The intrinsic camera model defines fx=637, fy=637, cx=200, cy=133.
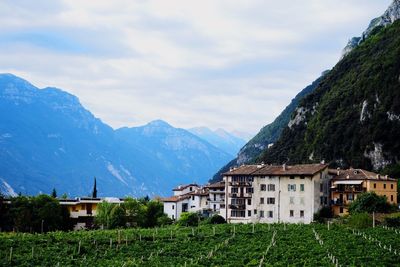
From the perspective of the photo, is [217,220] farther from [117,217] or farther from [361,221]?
[361,221]

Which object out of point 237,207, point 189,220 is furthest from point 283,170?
point 189,220

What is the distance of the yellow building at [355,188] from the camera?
99062mm

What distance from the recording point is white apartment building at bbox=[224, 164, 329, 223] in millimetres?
97375

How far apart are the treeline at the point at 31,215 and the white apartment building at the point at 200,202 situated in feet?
98.0

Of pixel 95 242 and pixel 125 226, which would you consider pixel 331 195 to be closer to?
pixel 125 226

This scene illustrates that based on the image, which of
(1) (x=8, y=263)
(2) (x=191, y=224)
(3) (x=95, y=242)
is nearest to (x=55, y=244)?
(3) (x=95, y=242)

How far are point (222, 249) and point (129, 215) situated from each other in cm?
5122

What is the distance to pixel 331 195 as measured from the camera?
10169cm

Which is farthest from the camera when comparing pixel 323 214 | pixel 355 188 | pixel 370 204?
pixel 355 188

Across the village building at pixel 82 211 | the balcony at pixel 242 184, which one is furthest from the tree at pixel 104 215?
the balcony at pixel 242 184

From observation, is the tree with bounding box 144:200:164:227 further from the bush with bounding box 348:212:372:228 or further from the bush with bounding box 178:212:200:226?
the bush with bounding box 348:212:372:228

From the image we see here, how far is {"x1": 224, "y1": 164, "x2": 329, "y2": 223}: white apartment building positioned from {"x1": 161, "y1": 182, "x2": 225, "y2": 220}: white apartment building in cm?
982

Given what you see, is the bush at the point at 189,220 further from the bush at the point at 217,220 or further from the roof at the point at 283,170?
the roof at the point at 283,170

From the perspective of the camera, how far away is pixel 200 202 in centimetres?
12700
